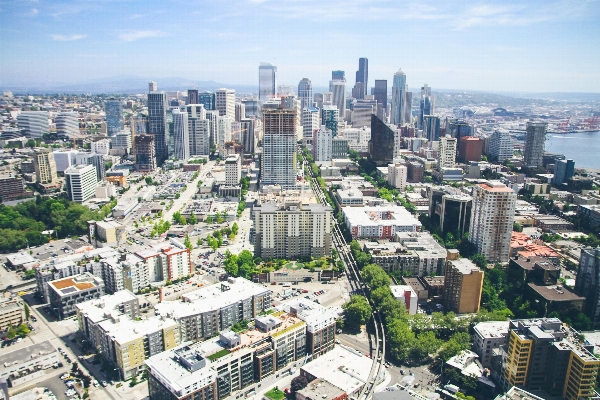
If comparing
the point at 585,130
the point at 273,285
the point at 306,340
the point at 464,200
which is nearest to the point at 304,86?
the point at 585,130

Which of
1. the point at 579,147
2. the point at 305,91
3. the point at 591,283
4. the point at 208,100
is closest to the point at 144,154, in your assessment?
the point at 208,100

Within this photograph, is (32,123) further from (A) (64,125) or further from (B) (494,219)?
(B) (494,219)

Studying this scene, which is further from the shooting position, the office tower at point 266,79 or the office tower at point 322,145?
the office tower at point 266,79

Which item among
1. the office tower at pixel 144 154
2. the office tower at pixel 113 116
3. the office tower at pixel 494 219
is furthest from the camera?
the office tower at pixel 113 116

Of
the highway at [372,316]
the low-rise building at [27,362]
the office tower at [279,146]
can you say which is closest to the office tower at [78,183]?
the office tower at [279,146]

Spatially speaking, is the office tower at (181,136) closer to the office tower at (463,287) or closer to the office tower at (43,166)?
the office tower at (43,166)

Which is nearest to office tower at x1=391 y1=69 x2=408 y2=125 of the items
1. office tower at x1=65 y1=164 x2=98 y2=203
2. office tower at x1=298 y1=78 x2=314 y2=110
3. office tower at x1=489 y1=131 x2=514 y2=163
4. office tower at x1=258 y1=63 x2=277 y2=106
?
office tower at x1=298 y1=78 x2=314 y2=110

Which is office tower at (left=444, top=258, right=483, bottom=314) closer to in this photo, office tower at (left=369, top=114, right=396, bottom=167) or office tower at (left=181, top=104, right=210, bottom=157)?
office tower at (left=369, top=114, right=396, bottom=167)
